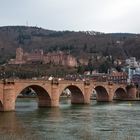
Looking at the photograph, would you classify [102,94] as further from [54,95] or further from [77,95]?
[54,95]

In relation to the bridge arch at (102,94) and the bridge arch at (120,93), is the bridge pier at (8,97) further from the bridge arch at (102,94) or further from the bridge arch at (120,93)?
the bridge arch at (120,93)

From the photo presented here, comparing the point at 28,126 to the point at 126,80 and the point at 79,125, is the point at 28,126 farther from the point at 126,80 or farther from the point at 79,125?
the point at 126,80

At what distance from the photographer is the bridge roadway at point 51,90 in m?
66.7

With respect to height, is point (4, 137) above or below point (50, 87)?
below

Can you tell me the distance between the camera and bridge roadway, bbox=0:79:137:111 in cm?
6670

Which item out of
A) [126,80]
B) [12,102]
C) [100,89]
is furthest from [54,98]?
[126,80]

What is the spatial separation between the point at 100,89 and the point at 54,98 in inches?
1213

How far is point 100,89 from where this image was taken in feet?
363

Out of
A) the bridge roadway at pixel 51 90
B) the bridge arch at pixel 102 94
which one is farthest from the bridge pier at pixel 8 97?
the bridge arch at pixel 102 94

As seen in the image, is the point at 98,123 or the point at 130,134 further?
the point at 98,123

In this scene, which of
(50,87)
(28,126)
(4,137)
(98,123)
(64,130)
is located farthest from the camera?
(50,87)

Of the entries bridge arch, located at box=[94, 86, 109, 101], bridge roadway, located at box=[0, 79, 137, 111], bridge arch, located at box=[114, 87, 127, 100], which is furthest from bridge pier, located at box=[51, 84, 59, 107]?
bridge arch, located at box=[114, 87, 127, 100]

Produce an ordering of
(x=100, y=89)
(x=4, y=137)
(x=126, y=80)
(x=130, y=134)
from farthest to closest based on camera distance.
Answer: (x=126, y=80), (x=100, y=89), (x=130, y=134), (x=4, y=137)

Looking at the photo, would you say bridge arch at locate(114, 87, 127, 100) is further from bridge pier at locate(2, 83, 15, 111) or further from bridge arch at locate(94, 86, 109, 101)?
bridge pier at locate(2, 83, 15, 111)
